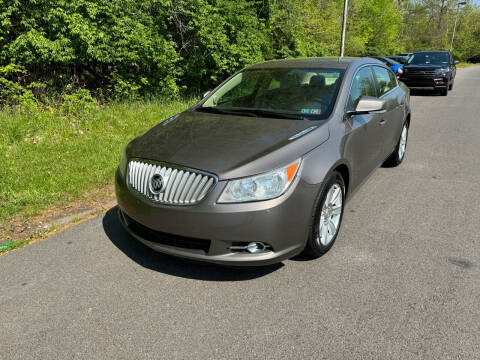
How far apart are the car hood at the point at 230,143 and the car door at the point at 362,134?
0.45 metres

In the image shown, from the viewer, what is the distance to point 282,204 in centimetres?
256

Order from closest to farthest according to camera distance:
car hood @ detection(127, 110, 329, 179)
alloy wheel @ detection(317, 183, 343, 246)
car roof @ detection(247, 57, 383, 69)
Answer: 1. car hood @ detection(127, 110, 329, 179)
2. alloy wheel @ detection(317, 183, 343, 246)
3. car roof @ detection(247, 57, 383, 69)

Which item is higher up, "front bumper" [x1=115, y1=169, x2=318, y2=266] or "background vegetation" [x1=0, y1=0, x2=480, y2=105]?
"background vegetation" [x1=0, y1=0, x2=480, y2=105]

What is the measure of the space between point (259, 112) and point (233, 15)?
7630mm

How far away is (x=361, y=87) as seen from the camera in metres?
3.92

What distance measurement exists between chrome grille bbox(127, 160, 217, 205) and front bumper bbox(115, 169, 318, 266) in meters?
0.05

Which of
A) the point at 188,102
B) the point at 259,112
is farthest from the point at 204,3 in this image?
the point at 259,112

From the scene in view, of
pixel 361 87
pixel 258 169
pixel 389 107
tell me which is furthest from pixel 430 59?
pixel 258 169

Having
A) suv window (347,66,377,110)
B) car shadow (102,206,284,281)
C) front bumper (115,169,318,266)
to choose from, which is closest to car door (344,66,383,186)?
suv window (347,66,377,110)

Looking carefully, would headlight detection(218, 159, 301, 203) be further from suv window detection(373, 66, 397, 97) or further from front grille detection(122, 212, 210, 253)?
suv window detection(373, 66, 397, 97)

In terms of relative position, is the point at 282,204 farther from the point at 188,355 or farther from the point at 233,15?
the point at 233,15

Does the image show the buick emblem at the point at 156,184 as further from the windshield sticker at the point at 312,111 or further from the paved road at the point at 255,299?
the windshield sticker at the point at 312,111

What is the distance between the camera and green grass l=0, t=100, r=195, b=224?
4.27m

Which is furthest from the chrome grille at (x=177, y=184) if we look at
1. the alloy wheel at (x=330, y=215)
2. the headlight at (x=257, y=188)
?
the alloy wheel at (x=330, y=215)
